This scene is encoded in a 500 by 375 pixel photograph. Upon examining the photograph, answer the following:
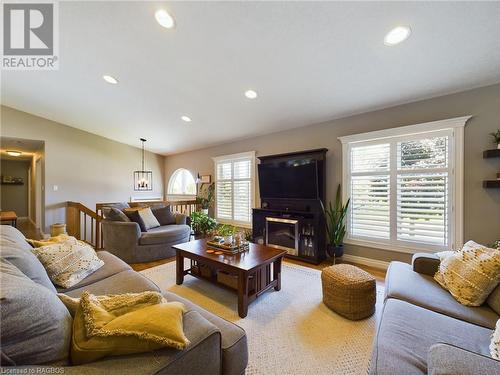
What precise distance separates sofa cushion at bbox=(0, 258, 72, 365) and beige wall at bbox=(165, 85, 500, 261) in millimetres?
3737

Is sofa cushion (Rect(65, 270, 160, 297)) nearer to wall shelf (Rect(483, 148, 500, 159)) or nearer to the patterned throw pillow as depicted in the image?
the patterned throw pillow

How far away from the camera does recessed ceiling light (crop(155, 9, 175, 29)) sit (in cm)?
211

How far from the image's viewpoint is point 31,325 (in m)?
0.74

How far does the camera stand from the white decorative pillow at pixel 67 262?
1.75m

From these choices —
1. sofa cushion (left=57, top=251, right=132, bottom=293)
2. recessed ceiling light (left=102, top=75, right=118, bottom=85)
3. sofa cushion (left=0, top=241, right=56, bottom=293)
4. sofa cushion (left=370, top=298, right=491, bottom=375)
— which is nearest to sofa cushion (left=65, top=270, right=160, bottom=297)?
sofa cushion (left=57, top=251, right=132, bottom=293)

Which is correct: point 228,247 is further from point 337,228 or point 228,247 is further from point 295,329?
point 337,228

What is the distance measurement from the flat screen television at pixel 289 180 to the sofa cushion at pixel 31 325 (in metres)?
3.46

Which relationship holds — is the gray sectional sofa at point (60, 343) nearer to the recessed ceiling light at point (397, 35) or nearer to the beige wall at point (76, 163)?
the recessed ceiling light at point (397, 35)

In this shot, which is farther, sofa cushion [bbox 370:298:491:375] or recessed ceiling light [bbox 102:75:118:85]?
recessed ceiling light [bbox 102:75:118:85]

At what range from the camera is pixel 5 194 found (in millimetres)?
8414

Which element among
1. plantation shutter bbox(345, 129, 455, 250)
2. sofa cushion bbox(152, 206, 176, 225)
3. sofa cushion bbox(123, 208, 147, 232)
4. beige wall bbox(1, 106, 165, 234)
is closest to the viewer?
plantation shutter bbox(345, 129, 455, 250)

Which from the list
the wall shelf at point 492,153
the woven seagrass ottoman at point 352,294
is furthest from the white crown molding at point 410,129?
the woven seagrass ottoman at point 352,294

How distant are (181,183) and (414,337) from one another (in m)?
6.97

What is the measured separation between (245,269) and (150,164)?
634 cm
